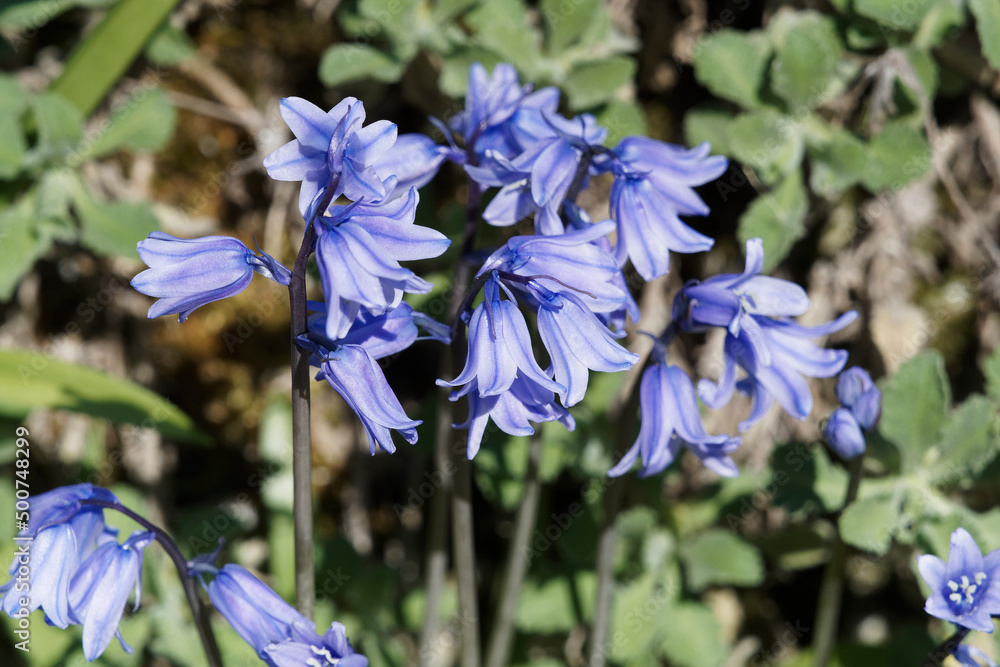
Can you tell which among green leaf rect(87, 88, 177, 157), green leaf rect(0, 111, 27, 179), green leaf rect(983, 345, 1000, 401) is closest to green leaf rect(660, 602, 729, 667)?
green leaf rect(983, 345, 1000, 401)

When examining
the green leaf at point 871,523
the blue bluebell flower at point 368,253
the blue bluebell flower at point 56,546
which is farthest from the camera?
the green leaf at point 871,523

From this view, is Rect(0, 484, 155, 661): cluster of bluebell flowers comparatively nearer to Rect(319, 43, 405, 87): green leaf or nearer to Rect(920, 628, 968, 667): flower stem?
Rect(319, 43, 405, 87): green leaf

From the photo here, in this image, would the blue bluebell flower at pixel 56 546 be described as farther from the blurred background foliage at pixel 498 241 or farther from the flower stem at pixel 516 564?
the flower stem at pixel 516 564

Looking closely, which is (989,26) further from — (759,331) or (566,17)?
(759,331)

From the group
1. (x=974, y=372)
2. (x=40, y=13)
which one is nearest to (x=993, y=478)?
(x=974, y=372)

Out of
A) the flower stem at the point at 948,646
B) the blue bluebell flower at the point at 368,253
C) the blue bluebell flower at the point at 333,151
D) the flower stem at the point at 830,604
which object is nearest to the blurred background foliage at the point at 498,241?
the flower stem at the point at 830,604

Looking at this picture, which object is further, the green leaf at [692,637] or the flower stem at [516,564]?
the green leaf at [692,637]
